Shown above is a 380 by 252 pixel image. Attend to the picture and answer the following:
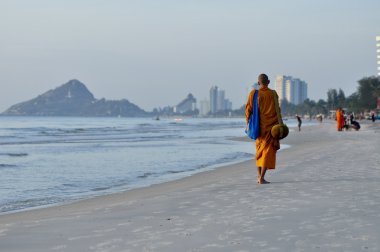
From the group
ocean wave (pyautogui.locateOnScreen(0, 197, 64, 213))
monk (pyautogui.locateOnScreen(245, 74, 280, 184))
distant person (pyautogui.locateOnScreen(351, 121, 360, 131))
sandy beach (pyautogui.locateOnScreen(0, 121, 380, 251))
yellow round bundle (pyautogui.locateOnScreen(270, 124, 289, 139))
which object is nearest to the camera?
sandy beach (pyautogui.locateOnScreen(0, 121, 380, 251))

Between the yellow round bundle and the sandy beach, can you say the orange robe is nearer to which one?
the yellow round bundle

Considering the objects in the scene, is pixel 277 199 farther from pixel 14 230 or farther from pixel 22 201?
pixel 22 201

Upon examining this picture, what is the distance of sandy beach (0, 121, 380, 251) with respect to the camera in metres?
4.55

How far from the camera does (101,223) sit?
5664 millimetres

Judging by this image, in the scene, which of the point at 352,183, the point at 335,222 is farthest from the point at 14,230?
the point at 352,183

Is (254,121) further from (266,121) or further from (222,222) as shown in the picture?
(222,222)

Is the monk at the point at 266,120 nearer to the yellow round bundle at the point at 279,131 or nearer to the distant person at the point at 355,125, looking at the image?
the yellow round bundle at the point at 279,131

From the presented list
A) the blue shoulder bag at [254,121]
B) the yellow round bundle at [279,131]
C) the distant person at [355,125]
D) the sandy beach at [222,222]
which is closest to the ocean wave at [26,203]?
the sandy beach at [222,222]

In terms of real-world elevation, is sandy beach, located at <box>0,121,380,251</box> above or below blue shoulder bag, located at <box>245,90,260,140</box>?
below

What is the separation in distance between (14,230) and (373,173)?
256 inches

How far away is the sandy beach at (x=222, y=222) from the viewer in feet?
14.9

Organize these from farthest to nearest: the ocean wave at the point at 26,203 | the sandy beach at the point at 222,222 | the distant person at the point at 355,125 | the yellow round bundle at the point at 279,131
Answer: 1. the distant person at the point at 355,125
2. the yellow round bundle at the point at 279,131
3. the ocean wave at the point at 26,203
4. the sandy beach at the point at 222,222

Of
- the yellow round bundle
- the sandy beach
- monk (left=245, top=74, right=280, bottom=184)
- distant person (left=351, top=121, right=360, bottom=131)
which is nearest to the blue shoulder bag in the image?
monk (left=245, top=74, right=280, bottom=184)

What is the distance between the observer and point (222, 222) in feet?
18.0
